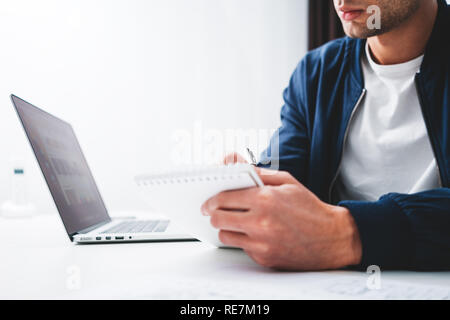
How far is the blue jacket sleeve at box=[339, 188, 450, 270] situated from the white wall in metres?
1.48

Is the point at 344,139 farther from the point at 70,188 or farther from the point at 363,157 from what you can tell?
the point at 70,188

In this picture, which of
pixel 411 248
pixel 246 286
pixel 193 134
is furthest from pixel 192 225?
pixel 193 134

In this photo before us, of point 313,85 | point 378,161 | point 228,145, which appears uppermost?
point 313,85

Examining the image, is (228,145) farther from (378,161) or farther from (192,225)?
(192,225)

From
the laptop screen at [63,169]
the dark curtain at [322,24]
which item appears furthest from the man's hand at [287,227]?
the dark curtain at [322,24]

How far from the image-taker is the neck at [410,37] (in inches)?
34.6

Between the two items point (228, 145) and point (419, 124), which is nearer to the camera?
point (419, 124)

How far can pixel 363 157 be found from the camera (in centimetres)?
92

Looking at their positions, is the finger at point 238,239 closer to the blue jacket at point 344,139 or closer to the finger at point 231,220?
the finger at point 231,220

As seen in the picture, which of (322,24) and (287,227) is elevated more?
(322,24)

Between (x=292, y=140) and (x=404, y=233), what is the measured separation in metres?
0.56

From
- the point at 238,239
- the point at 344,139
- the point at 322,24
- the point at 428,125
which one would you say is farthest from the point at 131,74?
the point at 238,239

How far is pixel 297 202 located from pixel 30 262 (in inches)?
15.9
